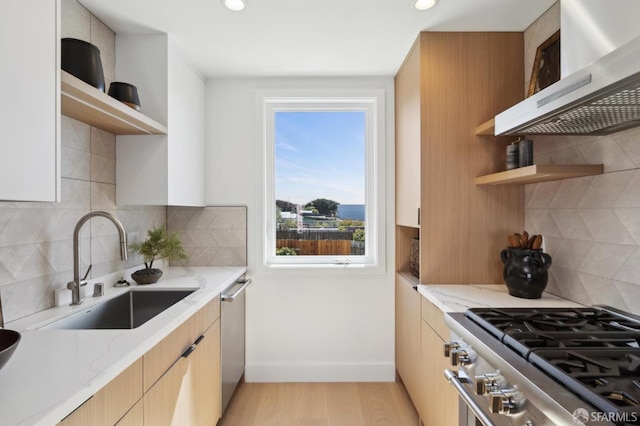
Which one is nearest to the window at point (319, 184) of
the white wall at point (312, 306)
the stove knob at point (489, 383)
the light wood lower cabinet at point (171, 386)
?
the white wall at point (312, 306)

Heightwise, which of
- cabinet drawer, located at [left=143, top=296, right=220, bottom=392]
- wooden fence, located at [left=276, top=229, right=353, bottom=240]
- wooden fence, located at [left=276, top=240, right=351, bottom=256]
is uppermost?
wooden fence, located at [left=276, top=229, right=353, bottom=240]

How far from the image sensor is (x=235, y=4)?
5.54ft

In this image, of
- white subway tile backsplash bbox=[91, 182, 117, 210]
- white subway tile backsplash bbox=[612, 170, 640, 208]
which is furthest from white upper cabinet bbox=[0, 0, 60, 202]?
white subway tile backsplash bbox=[612, 170, 640, 208]

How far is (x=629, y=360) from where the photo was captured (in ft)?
2.94

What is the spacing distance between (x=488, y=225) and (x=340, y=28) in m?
1.41

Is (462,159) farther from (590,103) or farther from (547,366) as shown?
(547,366)

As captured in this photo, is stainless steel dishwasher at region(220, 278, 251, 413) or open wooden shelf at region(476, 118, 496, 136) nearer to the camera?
open wooden shelf at region(476, 118, 496, 136)

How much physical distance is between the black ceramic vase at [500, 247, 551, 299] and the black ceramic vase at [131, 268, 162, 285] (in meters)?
1.89

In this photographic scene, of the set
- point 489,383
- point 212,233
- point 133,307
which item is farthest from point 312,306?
point 489,383

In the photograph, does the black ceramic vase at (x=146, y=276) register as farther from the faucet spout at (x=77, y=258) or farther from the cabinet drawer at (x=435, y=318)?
the cabinet drawer at (x=435, y=318)

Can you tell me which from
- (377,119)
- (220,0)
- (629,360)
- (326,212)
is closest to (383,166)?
(377,119)

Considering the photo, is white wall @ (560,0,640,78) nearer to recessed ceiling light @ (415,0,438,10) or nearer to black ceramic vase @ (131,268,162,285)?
recessed ceiling light @ (415,0,438,10)

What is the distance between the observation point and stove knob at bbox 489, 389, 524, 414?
0.88m

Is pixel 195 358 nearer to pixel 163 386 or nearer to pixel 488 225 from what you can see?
pixel 163 386
